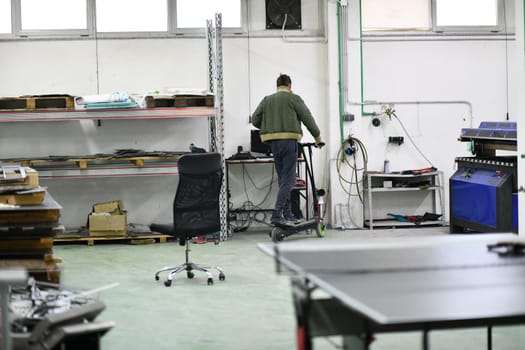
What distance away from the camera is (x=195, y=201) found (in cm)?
638

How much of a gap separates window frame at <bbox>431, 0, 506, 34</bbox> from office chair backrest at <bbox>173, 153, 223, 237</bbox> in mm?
4533

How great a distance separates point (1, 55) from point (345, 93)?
4034mm

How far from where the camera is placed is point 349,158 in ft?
31.9

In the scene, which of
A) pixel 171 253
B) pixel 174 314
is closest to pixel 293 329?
pixel 174 314

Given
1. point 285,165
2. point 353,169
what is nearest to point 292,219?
point 285,165

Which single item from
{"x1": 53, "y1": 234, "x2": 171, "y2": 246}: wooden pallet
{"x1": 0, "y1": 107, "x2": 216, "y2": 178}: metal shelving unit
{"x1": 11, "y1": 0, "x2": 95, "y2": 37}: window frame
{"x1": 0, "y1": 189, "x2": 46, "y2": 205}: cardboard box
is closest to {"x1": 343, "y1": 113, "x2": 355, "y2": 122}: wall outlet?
{"x1": 0, "y1": 107, "x2": 216, "y2": 178}: metal shelving unit

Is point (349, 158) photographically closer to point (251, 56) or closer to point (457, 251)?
point (251, 56)

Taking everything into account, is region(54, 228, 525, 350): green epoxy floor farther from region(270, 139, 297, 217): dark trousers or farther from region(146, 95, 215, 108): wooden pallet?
region(146, 95, 215, 108): wooden pallet

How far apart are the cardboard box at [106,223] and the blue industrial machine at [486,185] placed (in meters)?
3.64

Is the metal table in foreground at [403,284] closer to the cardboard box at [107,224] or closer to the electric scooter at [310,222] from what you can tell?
the electric scooter at [310,222]

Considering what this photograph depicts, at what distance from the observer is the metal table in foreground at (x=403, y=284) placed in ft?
7.38

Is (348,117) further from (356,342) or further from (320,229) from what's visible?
(356,342)

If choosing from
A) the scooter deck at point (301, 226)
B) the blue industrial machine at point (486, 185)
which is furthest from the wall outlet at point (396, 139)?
the scooter deck at point (301, 226)

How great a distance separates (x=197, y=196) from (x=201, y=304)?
1030 mm
